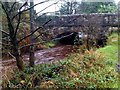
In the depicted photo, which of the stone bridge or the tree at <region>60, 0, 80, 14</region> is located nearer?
the tree at <region>60, 0, 80, 14</region>

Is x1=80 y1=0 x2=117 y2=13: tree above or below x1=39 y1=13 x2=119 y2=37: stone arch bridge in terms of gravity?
above

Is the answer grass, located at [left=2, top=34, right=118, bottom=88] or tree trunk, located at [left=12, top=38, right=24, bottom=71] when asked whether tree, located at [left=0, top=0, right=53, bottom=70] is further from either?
grass, located at [left=2, top=34, right=118, bottom=88]

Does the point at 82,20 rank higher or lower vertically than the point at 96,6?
lower

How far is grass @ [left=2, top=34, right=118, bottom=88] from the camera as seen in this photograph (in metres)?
→ 2.40

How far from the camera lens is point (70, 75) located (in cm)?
254

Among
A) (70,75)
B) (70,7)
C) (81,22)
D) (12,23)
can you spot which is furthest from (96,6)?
(12,23)

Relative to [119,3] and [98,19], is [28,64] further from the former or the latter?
[119,3]

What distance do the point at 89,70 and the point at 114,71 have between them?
24cm

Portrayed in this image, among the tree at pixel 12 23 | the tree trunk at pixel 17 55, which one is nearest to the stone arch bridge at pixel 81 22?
the tree at pixel 12 23

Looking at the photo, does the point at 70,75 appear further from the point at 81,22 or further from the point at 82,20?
the point at 81,22

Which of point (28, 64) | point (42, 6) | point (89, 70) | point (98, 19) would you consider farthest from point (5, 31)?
point (98, 19)

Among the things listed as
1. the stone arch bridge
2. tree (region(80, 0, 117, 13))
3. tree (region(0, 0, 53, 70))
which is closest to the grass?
tree (region(0, 0, 53, 70))

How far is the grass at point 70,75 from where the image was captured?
2.40 m

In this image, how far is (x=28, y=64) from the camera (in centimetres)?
290
